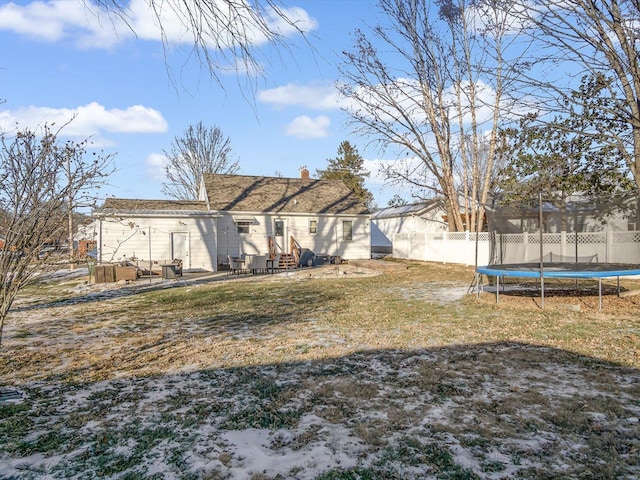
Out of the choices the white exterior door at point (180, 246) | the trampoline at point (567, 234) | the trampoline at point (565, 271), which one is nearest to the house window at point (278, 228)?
the white exterior door at point (180, 246)

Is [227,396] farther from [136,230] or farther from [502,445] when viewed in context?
[136,230]

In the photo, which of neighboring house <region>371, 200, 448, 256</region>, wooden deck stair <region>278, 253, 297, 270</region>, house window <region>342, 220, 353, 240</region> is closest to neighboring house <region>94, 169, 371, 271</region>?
house window <region>342, 220, 353, 240</region>

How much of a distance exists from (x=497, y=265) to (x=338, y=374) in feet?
22.3

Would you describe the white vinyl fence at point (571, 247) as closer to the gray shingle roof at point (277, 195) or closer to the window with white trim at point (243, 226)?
the window with white trim at point (243, 226)

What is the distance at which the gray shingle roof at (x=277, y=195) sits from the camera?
72.6 feet

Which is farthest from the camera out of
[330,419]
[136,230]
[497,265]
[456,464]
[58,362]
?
[136,230]

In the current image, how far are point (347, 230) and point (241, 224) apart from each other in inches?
255

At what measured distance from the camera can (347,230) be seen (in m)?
24.4

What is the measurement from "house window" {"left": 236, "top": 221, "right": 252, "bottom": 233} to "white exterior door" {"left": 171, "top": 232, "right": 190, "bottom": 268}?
2.98m

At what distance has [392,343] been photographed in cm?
602

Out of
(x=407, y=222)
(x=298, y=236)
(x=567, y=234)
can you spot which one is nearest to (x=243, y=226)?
(x=298, y=236)

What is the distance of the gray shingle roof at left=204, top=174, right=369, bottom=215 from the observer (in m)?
22.1

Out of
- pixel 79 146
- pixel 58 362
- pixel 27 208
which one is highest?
pixel 79 146

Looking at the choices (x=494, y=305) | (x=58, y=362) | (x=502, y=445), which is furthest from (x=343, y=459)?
(x=494, y=305)
